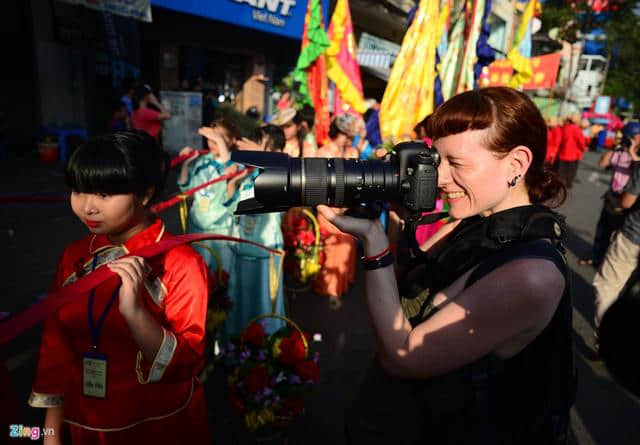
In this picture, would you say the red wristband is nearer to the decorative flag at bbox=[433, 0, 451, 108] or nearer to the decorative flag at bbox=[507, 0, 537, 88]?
the decorative flag at bbox=[433, 0, 451, 108]

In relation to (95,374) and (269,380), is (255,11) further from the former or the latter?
(95,374)

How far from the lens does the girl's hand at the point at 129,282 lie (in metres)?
1.01

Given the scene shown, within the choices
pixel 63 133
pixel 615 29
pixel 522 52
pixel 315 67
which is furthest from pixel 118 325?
pixel 615 29

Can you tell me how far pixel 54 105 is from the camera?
783 cm

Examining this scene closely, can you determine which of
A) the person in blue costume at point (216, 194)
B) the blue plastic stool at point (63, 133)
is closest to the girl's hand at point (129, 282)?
the person in blue costume at point (216, 194)

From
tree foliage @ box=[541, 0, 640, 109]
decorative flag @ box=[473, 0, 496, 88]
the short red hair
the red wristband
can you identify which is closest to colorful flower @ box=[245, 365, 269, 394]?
the red wristband

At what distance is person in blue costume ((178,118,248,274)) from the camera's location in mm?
3020

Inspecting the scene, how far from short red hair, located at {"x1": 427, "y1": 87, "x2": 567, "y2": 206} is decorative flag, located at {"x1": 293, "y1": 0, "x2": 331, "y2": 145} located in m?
3.36

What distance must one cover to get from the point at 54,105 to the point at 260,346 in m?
7.97

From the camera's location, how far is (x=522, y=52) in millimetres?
7078

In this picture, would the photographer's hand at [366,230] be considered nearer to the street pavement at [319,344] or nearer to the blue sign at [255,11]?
the street pavement at [319,344]

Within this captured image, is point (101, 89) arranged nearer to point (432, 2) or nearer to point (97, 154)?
point (432, 2)

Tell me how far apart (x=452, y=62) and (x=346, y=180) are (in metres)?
4.16

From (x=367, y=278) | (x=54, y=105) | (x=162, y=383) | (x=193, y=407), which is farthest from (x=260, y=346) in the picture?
(x=54, y=105)
